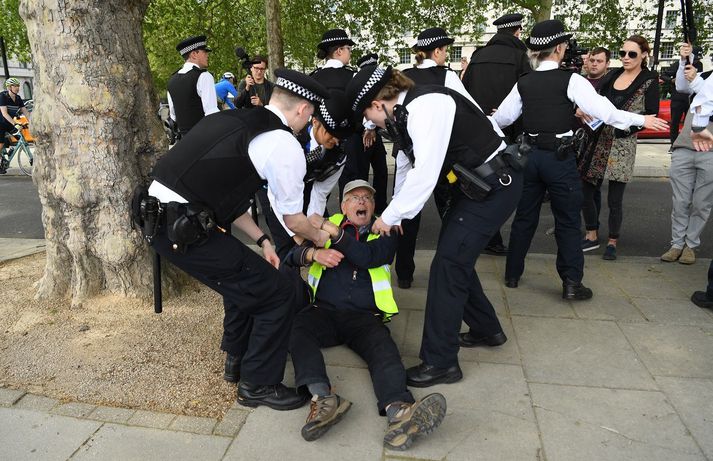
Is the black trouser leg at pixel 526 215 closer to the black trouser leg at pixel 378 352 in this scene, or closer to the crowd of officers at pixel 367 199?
the crowd of officers at pixel 367 199

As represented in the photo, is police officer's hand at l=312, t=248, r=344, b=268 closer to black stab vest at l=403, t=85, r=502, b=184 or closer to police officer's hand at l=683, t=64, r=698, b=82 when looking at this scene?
black stab vest at l=403, t=85, r=502, b=184

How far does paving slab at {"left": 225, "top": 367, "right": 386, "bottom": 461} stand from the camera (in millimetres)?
2441

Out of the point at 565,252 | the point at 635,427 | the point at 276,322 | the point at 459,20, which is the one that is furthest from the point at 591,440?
the point at 459,20

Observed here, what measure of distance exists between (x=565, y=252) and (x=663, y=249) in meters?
2.21

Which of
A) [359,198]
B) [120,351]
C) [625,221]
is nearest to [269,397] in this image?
[120,351]

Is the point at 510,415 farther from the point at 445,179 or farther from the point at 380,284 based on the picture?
the point at 445,179

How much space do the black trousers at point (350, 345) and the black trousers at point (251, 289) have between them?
0.16 m

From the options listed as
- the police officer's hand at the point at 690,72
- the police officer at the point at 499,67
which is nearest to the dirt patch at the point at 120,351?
the police officer at the point at 499,67

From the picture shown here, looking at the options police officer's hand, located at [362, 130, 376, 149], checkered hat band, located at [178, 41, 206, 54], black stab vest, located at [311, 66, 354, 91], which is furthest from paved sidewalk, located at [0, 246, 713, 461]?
checkered hat band, located at [178, 41, 206, 54]

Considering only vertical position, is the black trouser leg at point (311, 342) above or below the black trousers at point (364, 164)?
below

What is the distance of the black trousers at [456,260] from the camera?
9.71ft

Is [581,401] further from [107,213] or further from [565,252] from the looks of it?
[107,213]

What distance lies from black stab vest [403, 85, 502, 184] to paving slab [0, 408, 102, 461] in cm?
225

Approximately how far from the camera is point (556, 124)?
396cm
